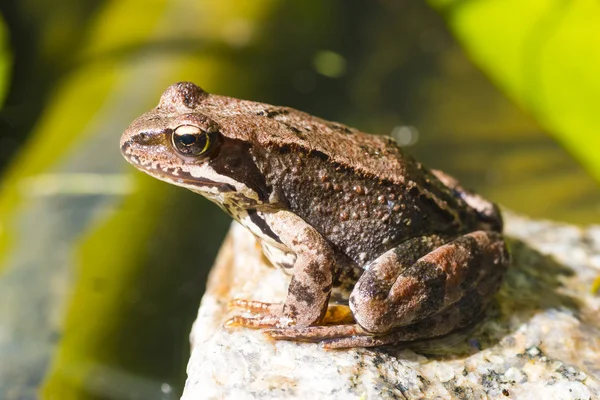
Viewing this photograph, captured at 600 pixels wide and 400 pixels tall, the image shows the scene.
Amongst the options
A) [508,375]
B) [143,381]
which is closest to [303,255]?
[508,375]

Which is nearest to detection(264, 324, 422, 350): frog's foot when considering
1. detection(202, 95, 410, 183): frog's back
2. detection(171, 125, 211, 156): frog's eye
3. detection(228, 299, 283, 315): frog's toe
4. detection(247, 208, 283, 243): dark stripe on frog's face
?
detection(228, 299, 283, 315): frog's toe

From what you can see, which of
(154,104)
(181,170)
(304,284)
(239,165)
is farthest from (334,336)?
(154,104)

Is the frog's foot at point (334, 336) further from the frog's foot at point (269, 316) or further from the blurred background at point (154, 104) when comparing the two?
the blurred background at point (154, 104)

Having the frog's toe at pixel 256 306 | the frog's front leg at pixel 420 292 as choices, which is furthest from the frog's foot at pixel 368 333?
the frog's toe at pixel 256 306

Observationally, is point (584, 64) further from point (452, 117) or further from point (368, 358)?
point (368, 358)

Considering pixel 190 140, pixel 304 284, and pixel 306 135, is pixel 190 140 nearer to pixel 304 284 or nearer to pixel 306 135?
pixel 306 135

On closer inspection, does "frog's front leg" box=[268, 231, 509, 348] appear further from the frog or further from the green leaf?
the green leaf
